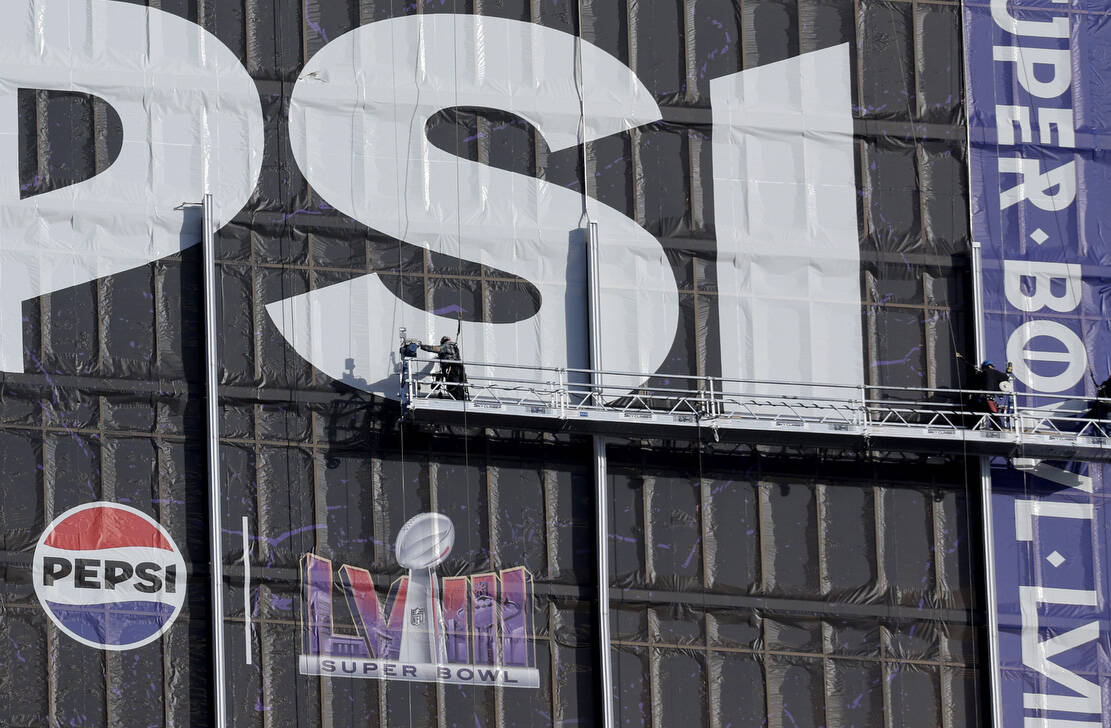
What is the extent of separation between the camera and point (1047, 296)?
1857 inches

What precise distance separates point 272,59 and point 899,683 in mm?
14931

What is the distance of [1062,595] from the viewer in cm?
4619

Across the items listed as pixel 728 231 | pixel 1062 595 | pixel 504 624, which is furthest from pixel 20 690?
pixel 1062 595

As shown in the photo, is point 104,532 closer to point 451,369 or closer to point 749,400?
point 451,369

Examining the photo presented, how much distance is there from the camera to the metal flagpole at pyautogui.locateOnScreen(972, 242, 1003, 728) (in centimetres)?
4550

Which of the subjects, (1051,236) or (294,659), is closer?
(294,659)

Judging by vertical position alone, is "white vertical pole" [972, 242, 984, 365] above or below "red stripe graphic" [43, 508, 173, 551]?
above

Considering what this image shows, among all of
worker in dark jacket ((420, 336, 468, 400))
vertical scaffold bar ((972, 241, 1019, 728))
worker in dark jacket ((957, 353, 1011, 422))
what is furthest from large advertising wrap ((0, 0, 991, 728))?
worker in dark jacket ((957, 353, 1011, 422))

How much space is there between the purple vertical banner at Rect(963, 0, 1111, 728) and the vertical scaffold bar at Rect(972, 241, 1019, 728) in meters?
0.16

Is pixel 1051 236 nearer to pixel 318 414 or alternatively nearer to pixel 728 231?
pixel 728 231

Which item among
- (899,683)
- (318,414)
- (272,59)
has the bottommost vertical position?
(899,683)

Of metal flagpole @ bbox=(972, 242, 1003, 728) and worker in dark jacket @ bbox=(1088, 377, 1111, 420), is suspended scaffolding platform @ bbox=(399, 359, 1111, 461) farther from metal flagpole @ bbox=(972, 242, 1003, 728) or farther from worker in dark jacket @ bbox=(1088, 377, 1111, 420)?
metal flagpole @ bbox=(972, 242, 1003, 728)

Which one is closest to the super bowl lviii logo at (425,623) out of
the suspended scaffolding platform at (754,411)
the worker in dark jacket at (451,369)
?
the worker in dark jacket at (451,369)

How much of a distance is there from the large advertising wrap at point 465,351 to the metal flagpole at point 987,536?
0.33 m
